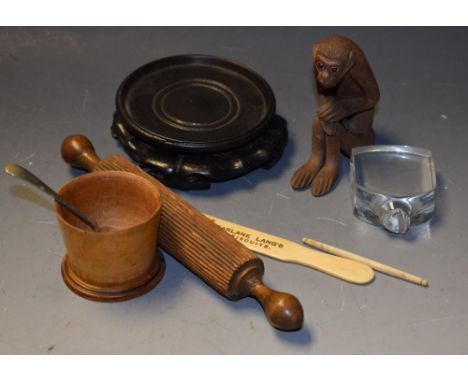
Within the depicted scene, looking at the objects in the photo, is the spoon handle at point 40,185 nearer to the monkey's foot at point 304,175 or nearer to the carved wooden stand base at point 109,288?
the carved wooden stand base at point 109,288

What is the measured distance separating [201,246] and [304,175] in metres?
0.40

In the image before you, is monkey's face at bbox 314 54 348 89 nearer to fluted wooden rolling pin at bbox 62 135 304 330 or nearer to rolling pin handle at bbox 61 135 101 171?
fluted wooden rolling pin at bbox 62 135 304 330

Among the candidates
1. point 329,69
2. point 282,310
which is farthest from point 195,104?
point 282,310

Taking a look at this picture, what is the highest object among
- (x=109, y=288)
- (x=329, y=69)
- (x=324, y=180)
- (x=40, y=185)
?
(x=329, y=69)

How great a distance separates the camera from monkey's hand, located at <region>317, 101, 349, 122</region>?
189 centimetres

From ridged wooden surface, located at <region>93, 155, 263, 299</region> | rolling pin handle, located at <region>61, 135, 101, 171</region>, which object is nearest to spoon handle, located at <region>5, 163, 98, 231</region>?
ridged wooden surface, located at <region>93, 155, 263, 299</region>

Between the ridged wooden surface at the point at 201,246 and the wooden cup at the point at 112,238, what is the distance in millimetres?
48

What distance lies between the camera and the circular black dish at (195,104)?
6.49 feet

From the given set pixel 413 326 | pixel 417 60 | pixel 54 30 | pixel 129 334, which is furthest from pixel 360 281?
pixel 54 30

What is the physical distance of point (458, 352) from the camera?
1.66 metres

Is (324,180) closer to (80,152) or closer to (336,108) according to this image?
(336,108)

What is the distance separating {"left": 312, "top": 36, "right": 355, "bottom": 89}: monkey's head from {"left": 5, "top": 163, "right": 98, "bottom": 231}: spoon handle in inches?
22.4

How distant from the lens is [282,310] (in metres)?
1.62

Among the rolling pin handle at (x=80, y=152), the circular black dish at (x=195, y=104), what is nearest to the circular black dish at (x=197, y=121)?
the circular black dish at (x=195, y=104)
